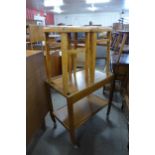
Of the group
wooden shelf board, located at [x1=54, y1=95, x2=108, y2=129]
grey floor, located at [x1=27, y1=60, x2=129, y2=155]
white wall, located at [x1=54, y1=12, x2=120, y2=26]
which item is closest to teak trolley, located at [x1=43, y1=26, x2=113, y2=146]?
wooden shelf board, located at [x1=54, y1=95, x2=108, y2=129]

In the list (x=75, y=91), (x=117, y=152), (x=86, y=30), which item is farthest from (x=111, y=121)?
(x=86, y=30)

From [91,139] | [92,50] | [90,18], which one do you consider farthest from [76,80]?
[90,18]

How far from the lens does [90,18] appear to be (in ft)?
43.1

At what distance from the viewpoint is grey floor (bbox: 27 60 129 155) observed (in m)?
1.52

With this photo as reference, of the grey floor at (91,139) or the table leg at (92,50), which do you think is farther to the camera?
the grey floor at (91,139)

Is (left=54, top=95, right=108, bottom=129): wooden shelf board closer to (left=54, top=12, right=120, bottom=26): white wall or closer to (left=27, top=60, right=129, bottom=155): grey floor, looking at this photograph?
(left=27, top=60, right=129, bottom=155): grey floor

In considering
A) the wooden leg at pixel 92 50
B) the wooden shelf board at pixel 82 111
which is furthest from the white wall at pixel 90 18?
the wooden leg at pixel 92 50

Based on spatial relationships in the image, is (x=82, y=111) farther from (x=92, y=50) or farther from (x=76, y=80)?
(x=92, y=50)

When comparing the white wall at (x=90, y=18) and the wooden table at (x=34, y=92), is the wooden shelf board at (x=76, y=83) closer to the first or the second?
the wooden table at (x=34, y=92)

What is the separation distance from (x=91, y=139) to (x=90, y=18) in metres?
12.8

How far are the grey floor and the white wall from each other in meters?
11.9

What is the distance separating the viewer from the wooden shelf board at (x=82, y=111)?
1572 mm
